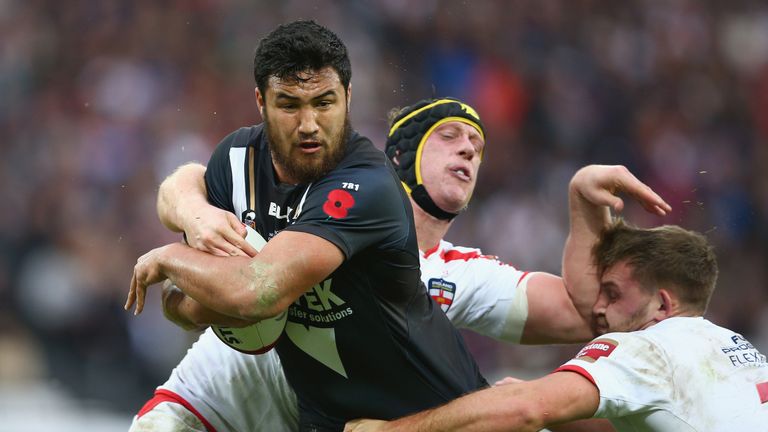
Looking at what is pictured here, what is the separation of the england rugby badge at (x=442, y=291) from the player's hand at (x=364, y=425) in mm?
1149

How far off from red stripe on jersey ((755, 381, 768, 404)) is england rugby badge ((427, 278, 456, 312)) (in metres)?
1.67

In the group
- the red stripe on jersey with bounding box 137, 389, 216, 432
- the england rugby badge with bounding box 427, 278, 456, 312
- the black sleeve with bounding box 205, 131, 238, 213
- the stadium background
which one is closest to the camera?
the black sleeve with bounding box 205, 131, 238, 213

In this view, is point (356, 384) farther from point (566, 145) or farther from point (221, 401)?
point (566, 145)

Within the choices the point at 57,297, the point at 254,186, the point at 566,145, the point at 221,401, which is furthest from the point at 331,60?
the point at 566,145

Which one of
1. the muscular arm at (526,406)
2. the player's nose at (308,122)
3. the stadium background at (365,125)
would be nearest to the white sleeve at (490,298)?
the muscular arm at (526,406)

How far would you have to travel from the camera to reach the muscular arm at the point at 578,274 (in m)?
5.12

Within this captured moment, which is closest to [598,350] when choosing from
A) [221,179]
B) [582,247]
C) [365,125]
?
[582,247]

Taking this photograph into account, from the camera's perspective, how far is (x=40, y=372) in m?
11.0

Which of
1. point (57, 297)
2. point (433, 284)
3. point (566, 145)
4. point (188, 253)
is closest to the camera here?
point (188, 253)

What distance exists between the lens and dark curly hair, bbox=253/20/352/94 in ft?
14.0

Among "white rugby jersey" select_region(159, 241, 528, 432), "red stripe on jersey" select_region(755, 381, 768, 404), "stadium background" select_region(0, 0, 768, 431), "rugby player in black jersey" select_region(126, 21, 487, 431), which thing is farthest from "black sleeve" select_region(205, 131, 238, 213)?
"stadium background" select_region(0, 0, 768, 431)

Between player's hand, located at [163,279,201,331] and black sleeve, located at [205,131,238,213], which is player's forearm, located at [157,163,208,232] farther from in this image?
player's hand, located at [163,279,201,331]

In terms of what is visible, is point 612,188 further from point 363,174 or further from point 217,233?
point 217,233

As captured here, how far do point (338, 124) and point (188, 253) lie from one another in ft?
2.52
